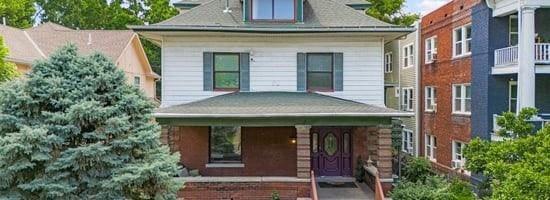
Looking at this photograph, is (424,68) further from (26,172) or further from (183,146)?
(26,172)

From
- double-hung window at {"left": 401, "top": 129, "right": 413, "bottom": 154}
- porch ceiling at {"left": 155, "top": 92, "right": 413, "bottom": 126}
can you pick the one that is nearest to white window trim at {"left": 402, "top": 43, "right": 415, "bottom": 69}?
double-hung window at {"left": 401, "top": 129, "right": 413, "bottom": 154}

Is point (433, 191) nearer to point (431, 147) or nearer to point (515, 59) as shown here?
point (515, 59)

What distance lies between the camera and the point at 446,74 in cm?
2147

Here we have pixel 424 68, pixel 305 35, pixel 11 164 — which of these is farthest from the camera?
pixel 424 68

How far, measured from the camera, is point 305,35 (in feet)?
55.5

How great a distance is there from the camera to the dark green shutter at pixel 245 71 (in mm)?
17109

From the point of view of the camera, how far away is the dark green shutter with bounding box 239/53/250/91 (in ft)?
56.1

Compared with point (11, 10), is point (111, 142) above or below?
below

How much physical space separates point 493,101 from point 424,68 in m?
7.34

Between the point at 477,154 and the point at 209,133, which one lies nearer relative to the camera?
the point at 477,154

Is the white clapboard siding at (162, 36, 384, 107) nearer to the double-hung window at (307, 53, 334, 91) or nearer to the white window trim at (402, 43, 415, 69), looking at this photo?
the double-hung window at (307, 53, 334, 91)

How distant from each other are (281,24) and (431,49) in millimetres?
9358

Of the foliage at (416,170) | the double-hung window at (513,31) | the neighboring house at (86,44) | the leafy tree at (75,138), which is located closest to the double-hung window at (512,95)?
the double-hung window at (513,31)

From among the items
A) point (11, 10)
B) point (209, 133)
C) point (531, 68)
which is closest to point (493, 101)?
point (531, 68)
